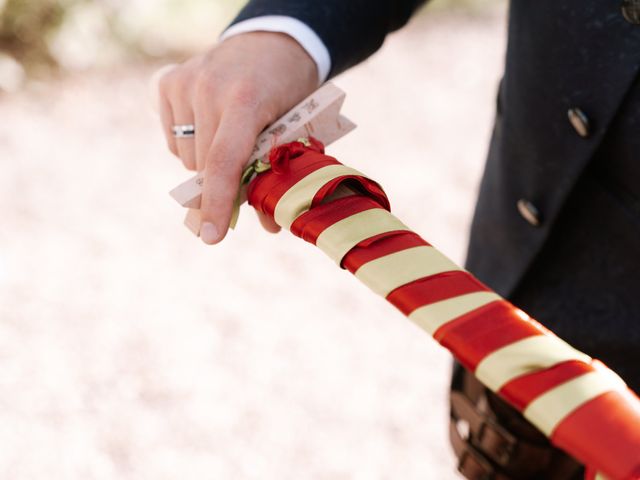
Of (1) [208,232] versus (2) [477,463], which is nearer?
(1) [208,232]

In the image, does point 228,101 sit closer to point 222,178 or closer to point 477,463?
point 222,178

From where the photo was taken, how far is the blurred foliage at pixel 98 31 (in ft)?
11.1

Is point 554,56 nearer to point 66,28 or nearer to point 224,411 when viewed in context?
point 224,411

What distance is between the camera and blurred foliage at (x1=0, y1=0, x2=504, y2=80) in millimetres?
3369

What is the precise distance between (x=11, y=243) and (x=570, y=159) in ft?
7.03

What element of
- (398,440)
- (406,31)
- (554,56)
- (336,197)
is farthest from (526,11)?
(406,31)

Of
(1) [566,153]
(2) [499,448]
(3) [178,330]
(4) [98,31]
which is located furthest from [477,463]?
(4) [98,31]

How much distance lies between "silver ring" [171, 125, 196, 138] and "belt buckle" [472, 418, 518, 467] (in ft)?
2.41

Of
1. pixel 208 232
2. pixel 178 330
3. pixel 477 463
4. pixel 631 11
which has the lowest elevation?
pixel 178 330

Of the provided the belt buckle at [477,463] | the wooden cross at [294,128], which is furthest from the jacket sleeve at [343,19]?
the belt buckle at [477,463]

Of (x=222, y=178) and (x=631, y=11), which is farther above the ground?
(x=631, y=11)

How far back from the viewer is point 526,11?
3.36 feet

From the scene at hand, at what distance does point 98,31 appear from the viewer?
3.46 metres

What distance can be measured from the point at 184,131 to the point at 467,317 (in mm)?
492
